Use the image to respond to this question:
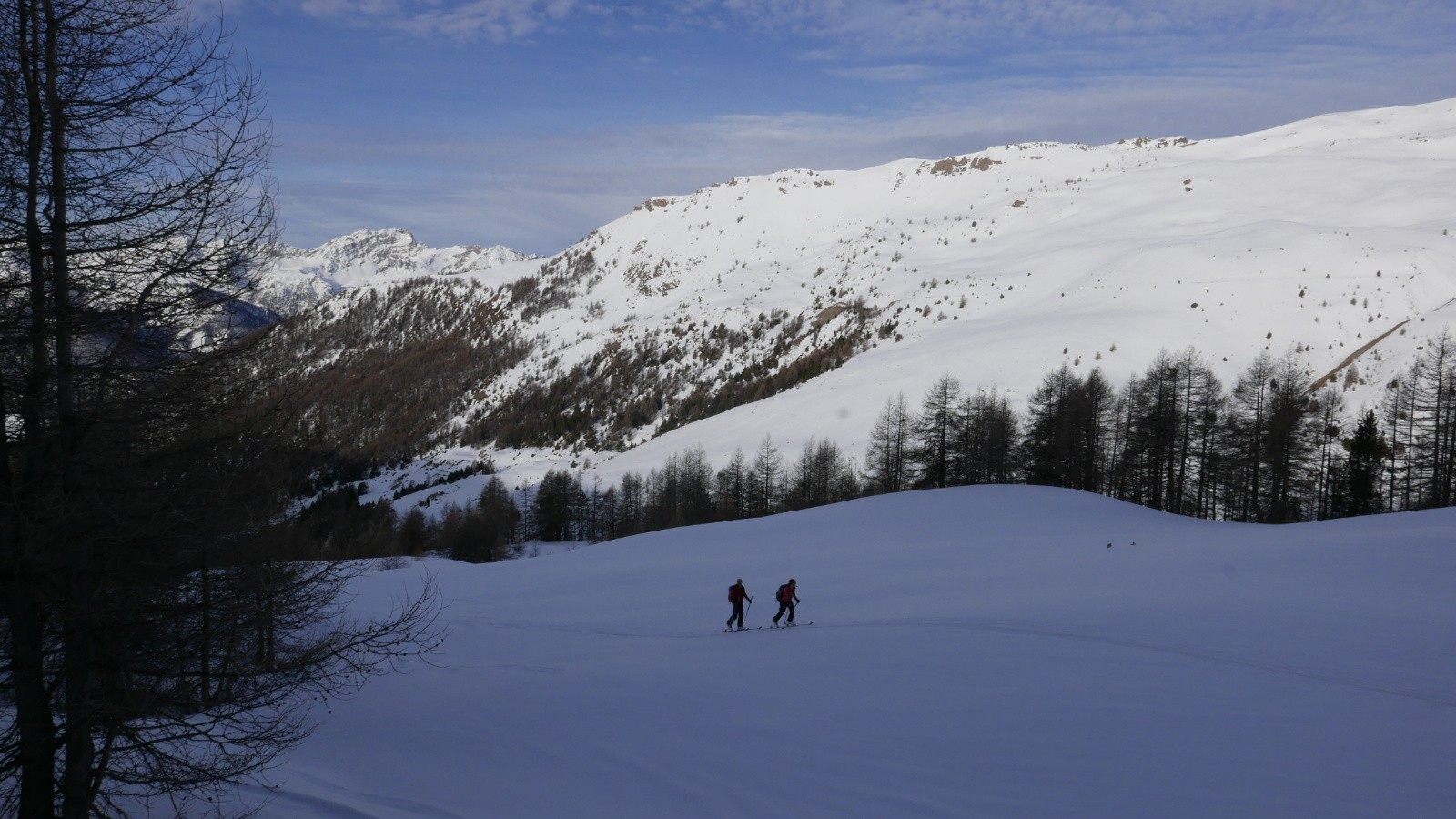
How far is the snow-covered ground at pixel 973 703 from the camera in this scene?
360 inches

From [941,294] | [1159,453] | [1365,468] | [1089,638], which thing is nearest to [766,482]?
[1159,453]

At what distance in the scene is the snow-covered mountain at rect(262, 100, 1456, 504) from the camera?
206 feet

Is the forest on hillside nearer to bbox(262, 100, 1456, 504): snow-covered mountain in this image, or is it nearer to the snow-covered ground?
bbox(262, 100, 1456, 504): snow-covered mountain

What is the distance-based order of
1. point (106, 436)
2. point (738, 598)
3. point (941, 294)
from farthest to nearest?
point (941, 294) → point (738, 598) → point (106, 436)

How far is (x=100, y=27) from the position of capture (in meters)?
7.00

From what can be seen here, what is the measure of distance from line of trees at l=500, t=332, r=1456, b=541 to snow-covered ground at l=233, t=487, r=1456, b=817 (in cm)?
1676

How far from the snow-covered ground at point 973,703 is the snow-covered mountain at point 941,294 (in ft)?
20.4

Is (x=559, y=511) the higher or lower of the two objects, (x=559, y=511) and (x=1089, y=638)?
the lower

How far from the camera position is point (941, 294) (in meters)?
99.2

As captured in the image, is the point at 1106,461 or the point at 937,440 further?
the point at 1106,461

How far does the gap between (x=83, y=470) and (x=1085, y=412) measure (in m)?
47.6

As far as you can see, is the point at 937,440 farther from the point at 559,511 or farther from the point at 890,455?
the point at 559,511

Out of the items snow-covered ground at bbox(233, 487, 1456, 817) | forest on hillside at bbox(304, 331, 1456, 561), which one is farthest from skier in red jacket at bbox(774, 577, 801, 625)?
forest on hillside at bbox(304, 331, 1456, 561)

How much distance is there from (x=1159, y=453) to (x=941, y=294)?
196 feet
